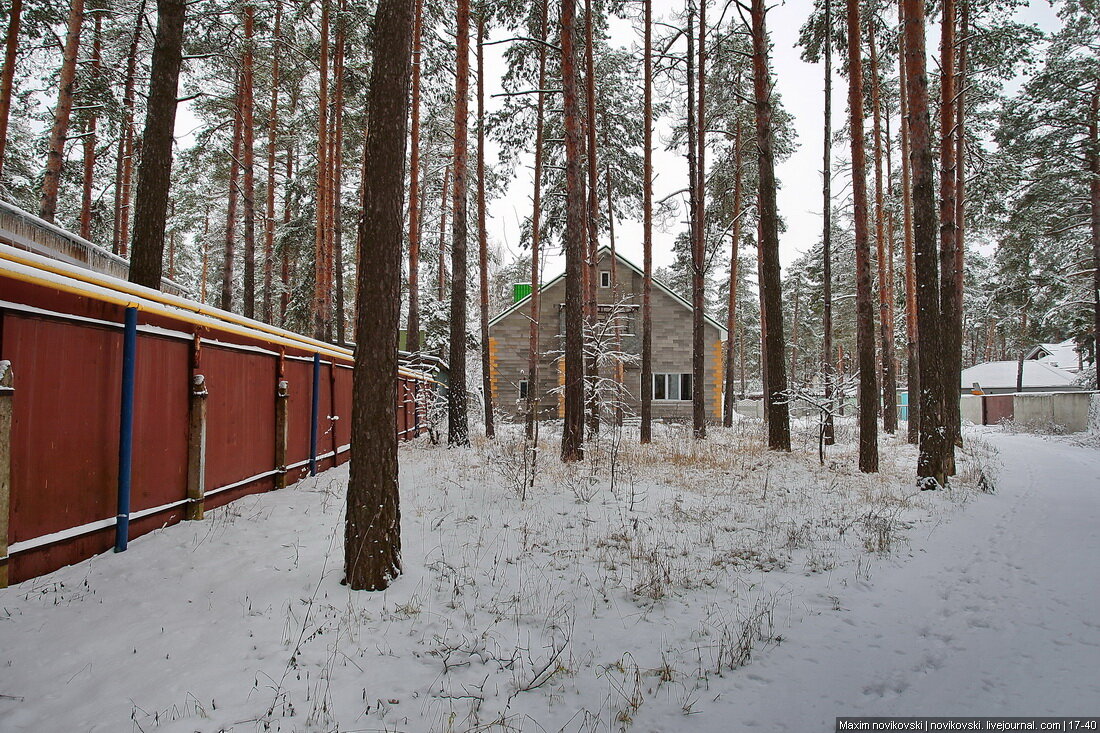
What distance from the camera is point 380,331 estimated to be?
425cm

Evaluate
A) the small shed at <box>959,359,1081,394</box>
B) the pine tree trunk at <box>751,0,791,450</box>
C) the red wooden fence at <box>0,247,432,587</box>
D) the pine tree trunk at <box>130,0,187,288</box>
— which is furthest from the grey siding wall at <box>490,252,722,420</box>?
the small shed at <box>959,359,1081,394</box>

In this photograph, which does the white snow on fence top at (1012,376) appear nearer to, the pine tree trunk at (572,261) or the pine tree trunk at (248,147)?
the pine tree trunk at (572,261)

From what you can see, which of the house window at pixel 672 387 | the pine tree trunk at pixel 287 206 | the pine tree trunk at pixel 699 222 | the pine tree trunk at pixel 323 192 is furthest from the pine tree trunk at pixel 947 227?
the pine tree trunk at pixel 287 206

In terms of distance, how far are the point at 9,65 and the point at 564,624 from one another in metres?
15.1

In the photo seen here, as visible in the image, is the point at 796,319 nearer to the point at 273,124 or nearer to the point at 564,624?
the point at 273,124

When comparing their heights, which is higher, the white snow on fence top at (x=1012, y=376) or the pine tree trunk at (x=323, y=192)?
the pine tree trunk at (x=323, y=192)

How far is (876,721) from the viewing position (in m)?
2.71

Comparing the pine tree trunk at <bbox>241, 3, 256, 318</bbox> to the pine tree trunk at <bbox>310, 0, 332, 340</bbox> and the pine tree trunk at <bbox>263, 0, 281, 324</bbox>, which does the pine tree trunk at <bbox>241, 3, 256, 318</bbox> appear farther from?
the pine tree trunk at <bbox>310, 0, 332, 340</bbox>

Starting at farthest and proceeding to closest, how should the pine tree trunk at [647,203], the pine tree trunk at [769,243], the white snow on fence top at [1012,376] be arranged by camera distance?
the white snow on fence top at [1012,376], the pine tree trunk at [647,203], the pine tree trunk at [769,243]

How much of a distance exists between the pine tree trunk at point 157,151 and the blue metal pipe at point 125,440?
2.46 meters

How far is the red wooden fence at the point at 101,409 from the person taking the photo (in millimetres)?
3641

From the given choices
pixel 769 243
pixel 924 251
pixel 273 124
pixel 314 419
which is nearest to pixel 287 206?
pixel 273 124

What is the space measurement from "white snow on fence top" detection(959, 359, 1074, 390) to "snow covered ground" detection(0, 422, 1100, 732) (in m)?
39.1

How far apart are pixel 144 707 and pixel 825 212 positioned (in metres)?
16.9
